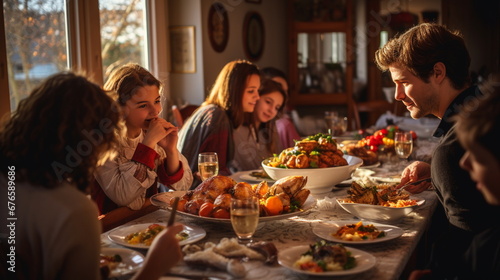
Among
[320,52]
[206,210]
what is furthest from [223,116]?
[320,52]

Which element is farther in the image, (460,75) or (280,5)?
(280,5)

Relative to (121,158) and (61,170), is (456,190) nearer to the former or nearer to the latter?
(61,170)

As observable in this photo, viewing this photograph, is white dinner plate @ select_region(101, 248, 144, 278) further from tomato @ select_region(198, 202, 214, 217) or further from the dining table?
tomato @ select_region(198, 202, 214, 217)

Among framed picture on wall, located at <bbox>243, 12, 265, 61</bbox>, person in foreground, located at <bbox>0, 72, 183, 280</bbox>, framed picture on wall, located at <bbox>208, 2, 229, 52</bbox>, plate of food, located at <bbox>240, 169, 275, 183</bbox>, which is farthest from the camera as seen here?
framed picture on wall, located at <bbox>243, 12, 265, 61</bbox>

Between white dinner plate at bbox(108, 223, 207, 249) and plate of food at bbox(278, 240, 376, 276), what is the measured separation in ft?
0.92

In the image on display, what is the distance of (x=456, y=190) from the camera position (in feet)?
4.83

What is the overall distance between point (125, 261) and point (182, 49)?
3692 millimetres

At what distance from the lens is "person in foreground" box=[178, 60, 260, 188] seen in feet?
10.2

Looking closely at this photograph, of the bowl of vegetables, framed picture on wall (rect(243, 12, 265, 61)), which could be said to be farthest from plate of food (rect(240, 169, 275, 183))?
framed picture on wall (rect(243, 12, 265, 61))

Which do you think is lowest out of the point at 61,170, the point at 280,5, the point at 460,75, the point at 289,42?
the point at 61,170

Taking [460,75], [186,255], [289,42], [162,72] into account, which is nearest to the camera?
[186,255]

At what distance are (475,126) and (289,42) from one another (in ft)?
18.3

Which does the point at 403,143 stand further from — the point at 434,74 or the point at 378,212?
the point at 378,212

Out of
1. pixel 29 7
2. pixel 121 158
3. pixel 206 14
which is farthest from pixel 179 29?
pixel 121 158
